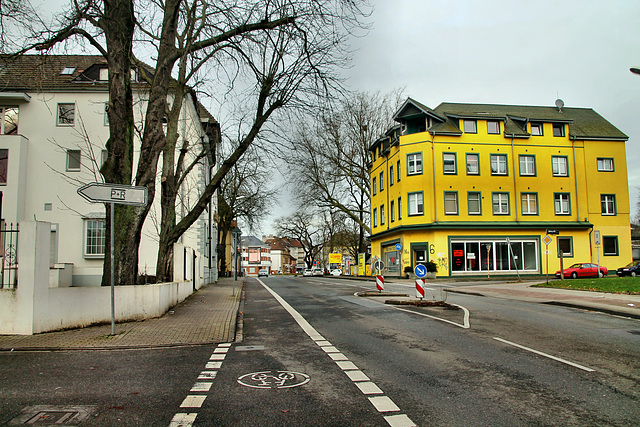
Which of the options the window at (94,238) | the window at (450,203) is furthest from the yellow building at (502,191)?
the window at (94,238)

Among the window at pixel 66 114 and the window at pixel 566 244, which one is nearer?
the window at pixel 66 114

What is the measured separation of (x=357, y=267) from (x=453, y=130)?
23.4m

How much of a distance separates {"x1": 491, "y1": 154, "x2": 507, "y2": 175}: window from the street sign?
37.6 metres

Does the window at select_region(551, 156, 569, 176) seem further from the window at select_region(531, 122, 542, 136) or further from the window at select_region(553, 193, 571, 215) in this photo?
the window at select_region(531, 122, 542, 136)

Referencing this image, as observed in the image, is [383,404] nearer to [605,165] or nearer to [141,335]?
[141,335]

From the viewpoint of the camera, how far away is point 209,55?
1467cm

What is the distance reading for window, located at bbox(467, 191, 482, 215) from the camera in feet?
139

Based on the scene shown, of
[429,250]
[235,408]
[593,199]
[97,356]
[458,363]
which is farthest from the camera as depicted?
[593,199]

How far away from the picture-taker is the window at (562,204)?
144 ft

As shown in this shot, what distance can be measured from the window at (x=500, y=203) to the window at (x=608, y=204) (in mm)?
9003

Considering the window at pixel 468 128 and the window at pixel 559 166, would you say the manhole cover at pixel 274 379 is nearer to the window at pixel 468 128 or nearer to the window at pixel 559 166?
the window at pixel 468 128

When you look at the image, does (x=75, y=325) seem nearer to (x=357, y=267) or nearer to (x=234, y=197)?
(x=234, y=197)

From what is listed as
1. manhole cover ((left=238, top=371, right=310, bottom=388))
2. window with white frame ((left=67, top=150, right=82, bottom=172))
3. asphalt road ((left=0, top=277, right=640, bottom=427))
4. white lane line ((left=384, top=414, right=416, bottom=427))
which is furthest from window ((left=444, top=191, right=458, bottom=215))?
white lane line ((left=384, top=414, right=416, bottom=427))

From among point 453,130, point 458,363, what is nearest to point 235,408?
point 458,363
